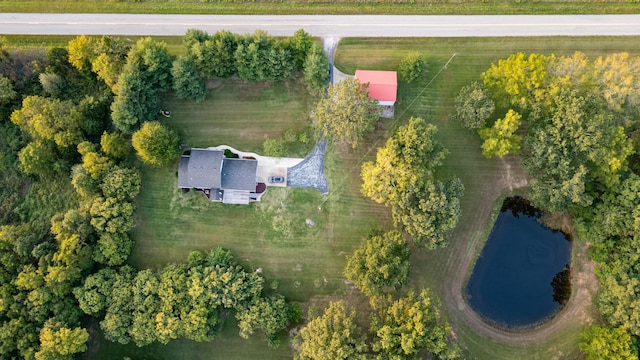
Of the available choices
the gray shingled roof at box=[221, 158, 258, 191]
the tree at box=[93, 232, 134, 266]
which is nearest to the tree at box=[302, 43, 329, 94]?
the gray shingled roof at box=[221, 158, 258, 191]

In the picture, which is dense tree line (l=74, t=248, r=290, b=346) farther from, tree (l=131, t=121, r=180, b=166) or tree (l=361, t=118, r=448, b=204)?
tree (l=361, t=118, r=448, b=204)

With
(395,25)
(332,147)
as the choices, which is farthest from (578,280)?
(395,25)

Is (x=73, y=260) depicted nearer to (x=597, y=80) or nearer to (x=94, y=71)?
(x=94, y=71)

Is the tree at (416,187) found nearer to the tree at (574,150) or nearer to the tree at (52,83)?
the tree at (574,150)

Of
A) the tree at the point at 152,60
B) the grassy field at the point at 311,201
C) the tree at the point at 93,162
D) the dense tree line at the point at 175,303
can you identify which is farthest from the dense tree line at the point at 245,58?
the dense tree line at the point at 175,303

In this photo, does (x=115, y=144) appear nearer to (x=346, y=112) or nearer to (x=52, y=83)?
(x=52, y=83)
